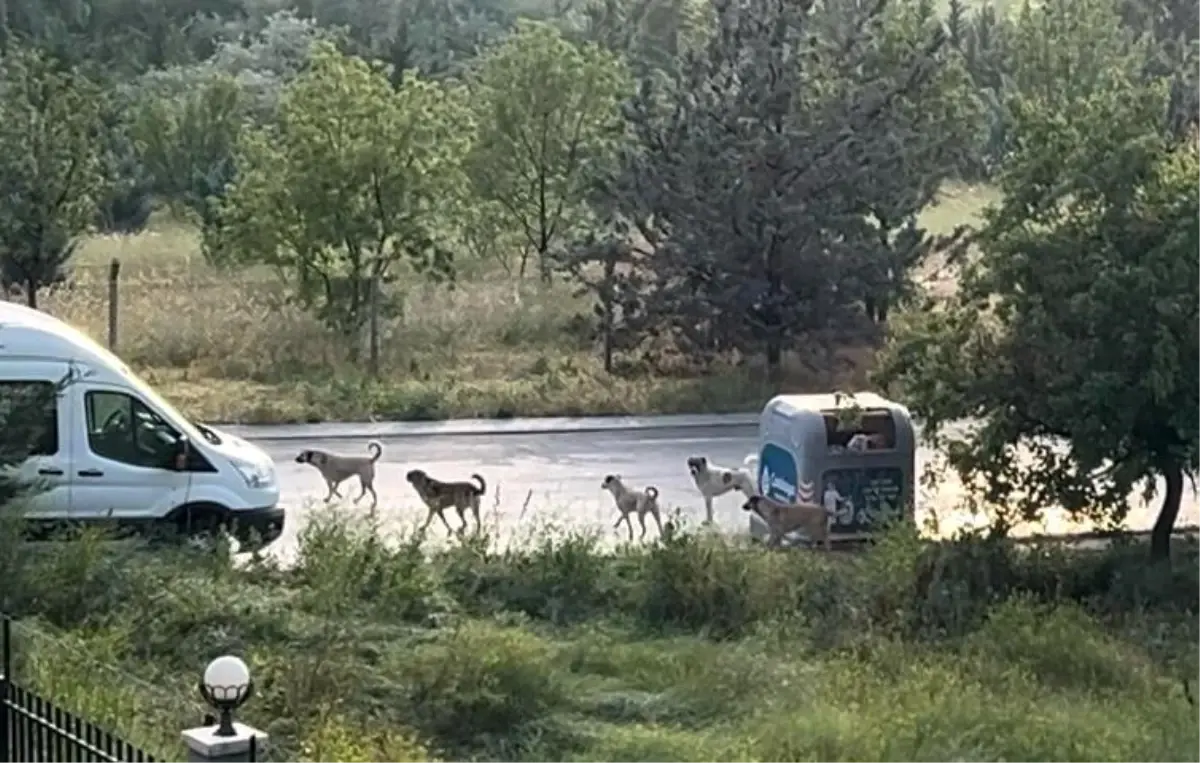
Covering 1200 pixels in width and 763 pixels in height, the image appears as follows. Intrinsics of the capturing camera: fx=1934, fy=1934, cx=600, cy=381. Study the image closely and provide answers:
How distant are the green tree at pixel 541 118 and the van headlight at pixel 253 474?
21816 mm

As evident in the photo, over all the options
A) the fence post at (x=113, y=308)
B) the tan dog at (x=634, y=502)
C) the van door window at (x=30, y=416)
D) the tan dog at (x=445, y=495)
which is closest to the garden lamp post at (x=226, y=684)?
the van door window at (x=30, y=416)

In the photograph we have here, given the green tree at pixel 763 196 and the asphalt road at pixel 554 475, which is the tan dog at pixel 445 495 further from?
the green tree at pixel 763 196

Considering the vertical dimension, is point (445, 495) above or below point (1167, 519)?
above

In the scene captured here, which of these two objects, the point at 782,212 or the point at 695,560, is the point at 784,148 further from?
the point at 695,560

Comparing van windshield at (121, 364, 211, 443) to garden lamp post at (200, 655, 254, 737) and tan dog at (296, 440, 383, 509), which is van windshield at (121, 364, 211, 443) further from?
garden lamp post at (200, 655, 254, 737)

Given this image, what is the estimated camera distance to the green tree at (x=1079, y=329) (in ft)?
55.6

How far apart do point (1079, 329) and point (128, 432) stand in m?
8.38

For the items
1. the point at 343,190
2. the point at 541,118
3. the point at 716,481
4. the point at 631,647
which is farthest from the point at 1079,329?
the point at 541,118

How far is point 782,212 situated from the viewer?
1129 inches

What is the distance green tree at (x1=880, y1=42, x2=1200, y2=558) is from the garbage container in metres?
0.84

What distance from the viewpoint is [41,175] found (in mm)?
30172

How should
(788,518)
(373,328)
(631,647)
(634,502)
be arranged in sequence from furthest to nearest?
(373,328)
(634,502)
(788,518)
(631,647)

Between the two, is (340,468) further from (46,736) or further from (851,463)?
(46,736)

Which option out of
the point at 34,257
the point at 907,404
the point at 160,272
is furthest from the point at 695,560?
the point at 160,272
